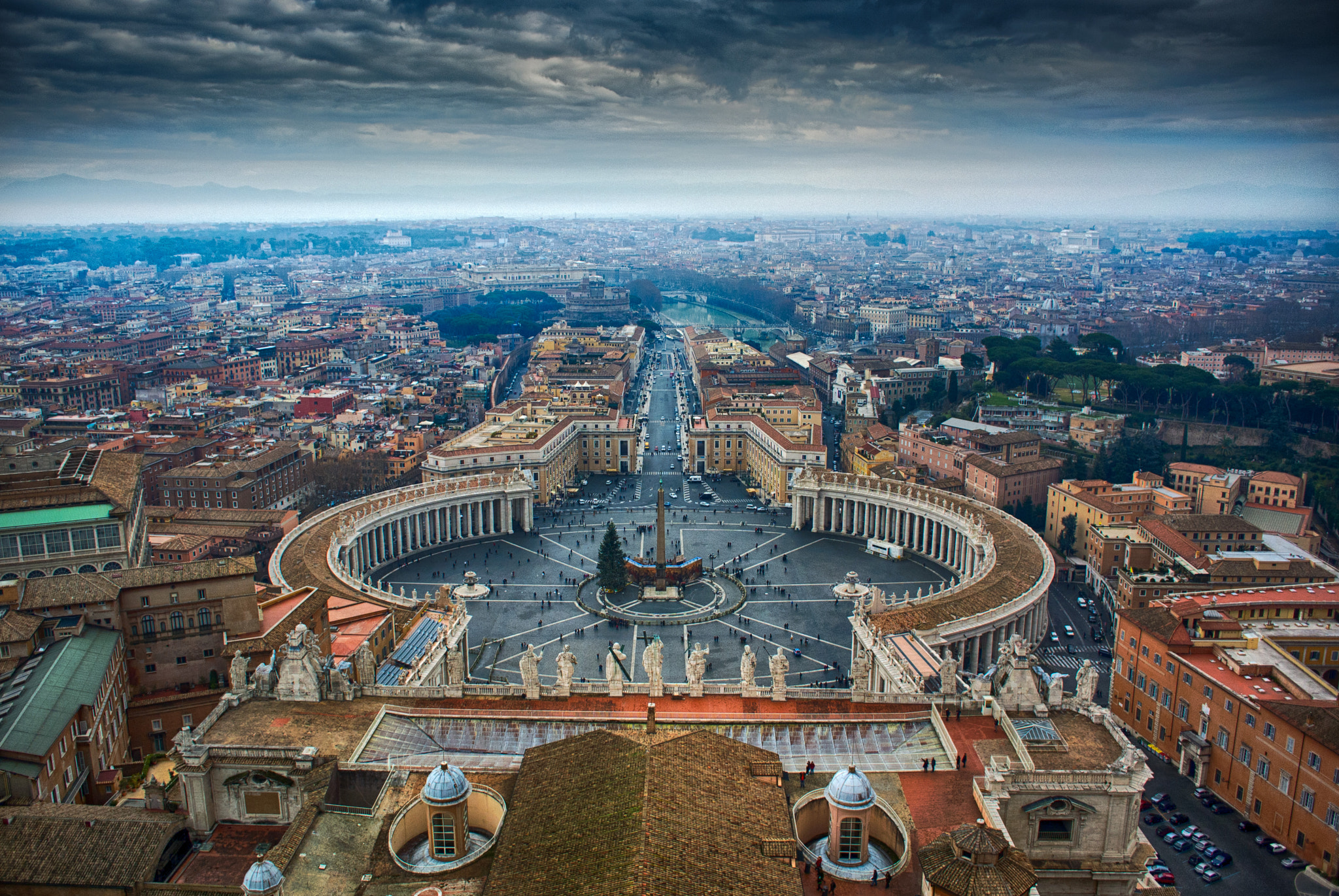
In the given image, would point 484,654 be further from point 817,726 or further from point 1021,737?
point 1021,737

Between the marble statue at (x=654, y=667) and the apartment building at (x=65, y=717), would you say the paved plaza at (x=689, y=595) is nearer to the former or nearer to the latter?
the marble statue at (x=654, y=667)

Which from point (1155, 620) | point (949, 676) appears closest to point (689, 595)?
point (1155, 620)

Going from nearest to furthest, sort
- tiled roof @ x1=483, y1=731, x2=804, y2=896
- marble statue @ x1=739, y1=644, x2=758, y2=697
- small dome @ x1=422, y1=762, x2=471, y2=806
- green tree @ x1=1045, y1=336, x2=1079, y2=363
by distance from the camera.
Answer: tiled roof @ x1=483, y1=731, x2=804, y2=896, small dome @ x1=422, y1=762, x2=471, y2=806, marble statue @ x1=739, y1=644, x2=758, y2=697, green tree @ x1=1045, y1=336, x2=1079, y2=363

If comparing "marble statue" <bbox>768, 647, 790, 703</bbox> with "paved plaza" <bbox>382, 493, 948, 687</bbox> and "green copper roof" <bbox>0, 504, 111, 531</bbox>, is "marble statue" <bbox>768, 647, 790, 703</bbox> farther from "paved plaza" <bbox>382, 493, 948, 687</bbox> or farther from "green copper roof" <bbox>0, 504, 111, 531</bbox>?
"green copper roof" <bbox>0, 504, 111, 531</bbox>

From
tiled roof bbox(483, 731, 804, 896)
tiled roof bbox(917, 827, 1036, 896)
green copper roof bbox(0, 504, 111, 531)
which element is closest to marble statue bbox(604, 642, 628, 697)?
tiled roof bbox(483, 731, 804, 896)

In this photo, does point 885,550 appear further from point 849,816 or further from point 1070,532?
point 849,816
